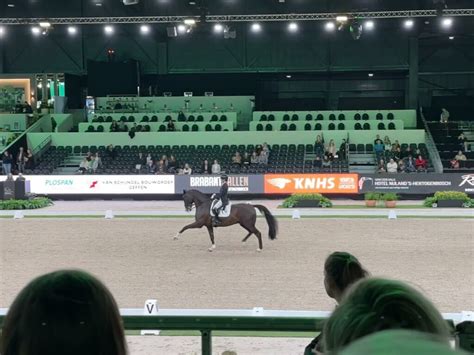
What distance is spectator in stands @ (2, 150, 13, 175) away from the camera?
86.3 ft

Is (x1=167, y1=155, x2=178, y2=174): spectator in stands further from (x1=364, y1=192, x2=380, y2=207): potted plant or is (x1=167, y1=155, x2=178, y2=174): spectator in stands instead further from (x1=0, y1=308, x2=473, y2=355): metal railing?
(x1=0, y1=308, x2=473, y2=355): metal railing

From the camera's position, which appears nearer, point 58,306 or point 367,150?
point 58,306

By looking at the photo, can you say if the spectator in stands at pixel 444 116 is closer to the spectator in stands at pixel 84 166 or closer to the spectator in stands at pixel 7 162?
the spectator in stands at pixel 84 166

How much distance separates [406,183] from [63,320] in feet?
79.9

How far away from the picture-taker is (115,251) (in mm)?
13172

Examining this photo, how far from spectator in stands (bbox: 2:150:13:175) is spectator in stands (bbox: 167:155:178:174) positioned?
21.9ft

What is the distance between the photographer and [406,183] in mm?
24453

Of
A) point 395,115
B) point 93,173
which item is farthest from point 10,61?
point 395,115

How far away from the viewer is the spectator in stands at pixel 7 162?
86.3 feet

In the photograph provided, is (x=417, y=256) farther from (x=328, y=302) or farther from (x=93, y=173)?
(x=93, y=173)

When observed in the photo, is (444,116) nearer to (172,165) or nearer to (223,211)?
(172,165)

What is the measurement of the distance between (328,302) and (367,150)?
20580 mm

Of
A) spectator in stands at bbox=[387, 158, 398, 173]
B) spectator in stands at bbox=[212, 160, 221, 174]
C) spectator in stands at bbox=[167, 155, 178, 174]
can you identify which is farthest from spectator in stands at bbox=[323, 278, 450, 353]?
spectator in stands at bbox=[167, 155, 178, 174]

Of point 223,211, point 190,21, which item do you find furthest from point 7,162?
point 223,211
